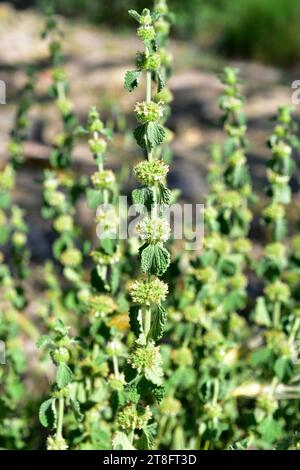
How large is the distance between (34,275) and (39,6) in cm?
851

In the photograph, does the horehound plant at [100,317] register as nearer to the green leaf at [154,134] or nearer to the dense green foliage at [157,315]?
the dense green foliage at [157,315]

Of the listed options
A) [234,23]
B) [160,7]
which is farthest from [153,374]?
[234,23]

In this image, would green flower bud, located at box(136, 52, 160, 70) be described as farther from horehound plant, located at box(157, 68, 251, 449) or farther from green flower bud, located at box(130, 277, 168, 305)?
horehound plant, located at box(157, 68, 251, 449)

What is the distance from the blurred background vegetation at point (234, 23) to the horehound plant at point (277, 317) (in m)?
6.59

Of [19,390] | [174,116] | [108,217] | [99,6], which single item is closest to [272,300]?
[108,217]

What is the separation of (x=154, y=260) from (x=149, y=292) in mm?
89

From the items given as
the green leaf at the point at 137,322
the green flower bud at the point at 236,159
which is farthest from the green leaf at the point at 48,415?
the green flower bud at the point at 236,159

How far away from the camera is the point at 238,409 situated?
101 inches

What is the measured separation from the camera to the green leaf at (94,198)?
5.99 feet

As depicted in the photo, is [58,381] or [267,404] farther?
[267,404]

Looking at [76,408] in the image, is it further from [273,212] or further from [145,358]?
[273,212]

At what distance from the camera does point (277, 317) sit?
2.20 meters

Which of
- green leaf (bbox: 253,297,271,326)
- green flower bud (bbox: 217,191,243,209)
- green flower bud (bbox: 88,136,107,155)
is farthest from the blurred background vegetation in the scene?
green flower bud (bbox: 88,136,107,155)

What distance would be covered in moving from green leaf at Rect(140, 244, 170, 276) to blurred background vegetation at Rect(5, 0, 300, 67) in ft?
24.2
